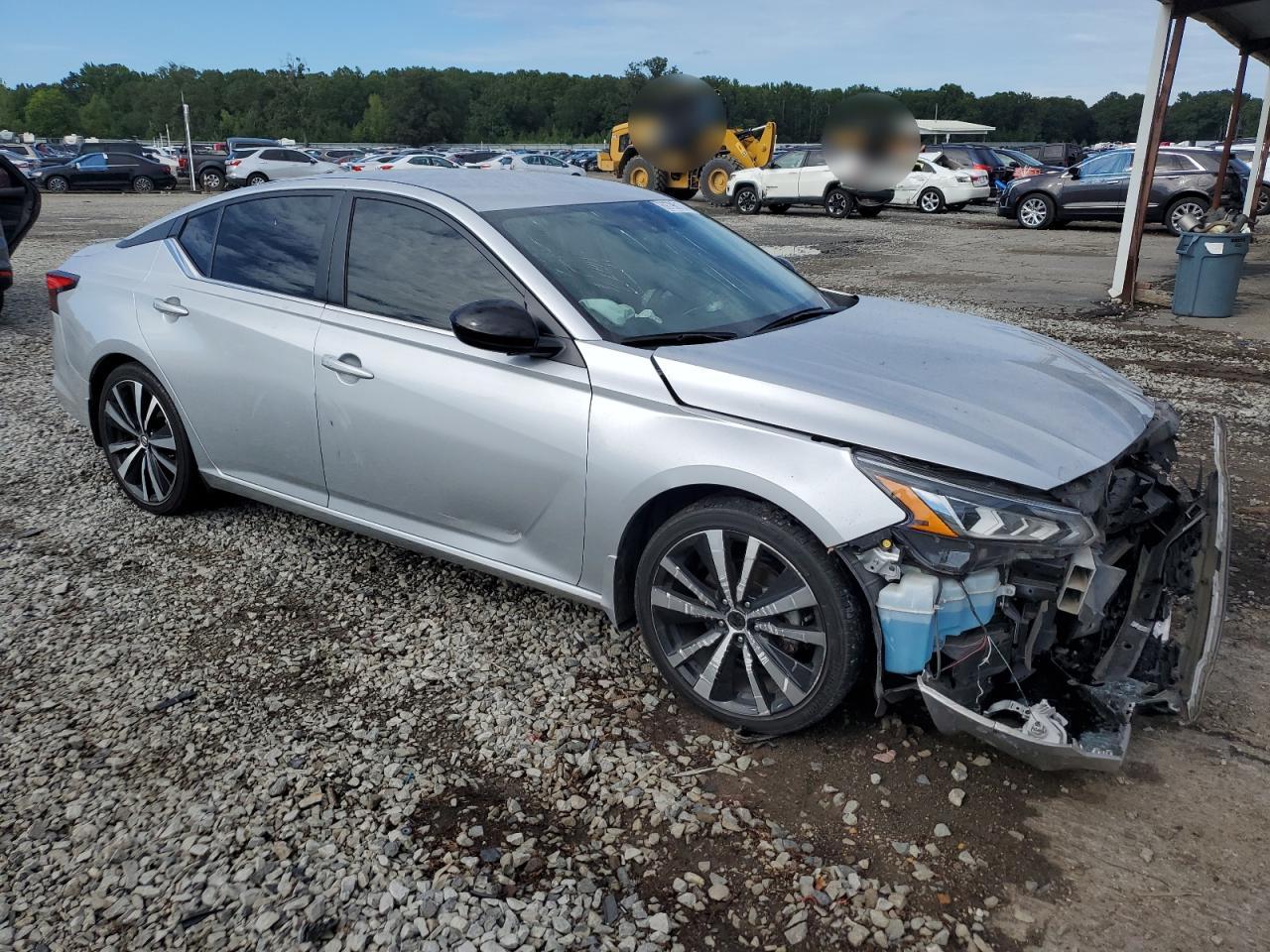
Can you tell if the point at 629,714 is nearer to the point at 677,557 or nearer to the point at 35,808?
the point at 677,557

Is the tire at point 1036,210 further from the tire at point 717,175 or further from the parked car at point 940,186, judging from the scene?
the tire at point 717,175

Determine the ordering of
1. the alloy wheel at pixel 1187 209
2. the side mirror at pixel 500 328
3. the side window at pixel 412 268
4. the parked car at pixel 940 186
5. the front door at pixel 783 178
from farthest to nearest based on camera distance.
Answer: the parked car at pixel 940 186, the front door at pixel 783 178, the alloy wheel at pixel 1187 209, the side window at pixel 412 268, the side mirror at pixel 500 328

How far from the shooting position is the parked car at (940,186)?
81.3ft

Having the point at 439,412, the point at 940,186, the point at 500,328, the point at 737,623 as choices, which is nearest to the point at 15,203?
the point at 439,412

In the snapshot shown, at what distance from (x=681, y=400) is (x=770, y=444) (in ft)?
1.08

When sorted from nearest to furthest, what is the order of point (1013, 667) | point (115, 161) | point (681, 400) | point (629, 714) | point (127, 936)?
1. point (127, 936)
2. point (1013, 667)
3. point (681, 400)
4. point (629, 714)
5. point (115, 161)

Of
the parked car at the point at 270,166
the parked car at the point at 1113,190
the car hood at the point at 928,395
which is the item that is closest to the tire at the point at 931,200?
the parked car at the point at 1113,190

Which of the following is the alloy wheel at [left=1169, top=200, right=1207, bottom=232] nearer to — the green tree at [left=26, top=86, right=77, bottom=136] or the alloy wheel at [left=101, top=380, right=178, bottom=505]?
the alloy wheel at [left=101, top=380, right=178, bottom=505]

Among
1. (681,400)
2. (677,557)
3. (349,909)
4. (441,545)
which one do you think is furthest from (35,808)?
(681,400)

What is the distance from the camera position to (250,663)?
3488mm

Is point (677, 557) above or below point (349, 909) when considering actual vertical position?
above

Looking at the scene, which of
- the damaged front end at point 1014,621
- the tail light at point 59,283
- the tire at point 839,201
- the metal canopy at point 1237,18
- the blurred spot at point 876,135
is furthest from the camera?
the tire at point 839,201

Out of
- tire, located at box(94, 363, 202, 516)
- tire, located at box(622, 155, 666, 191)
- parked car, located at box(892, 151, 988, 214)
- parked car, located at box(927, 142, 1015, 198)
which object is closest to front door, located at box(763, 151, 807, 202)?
parked car, located at box(892, 151, 988, 214)

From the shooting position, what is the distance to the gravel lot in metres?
2.34
